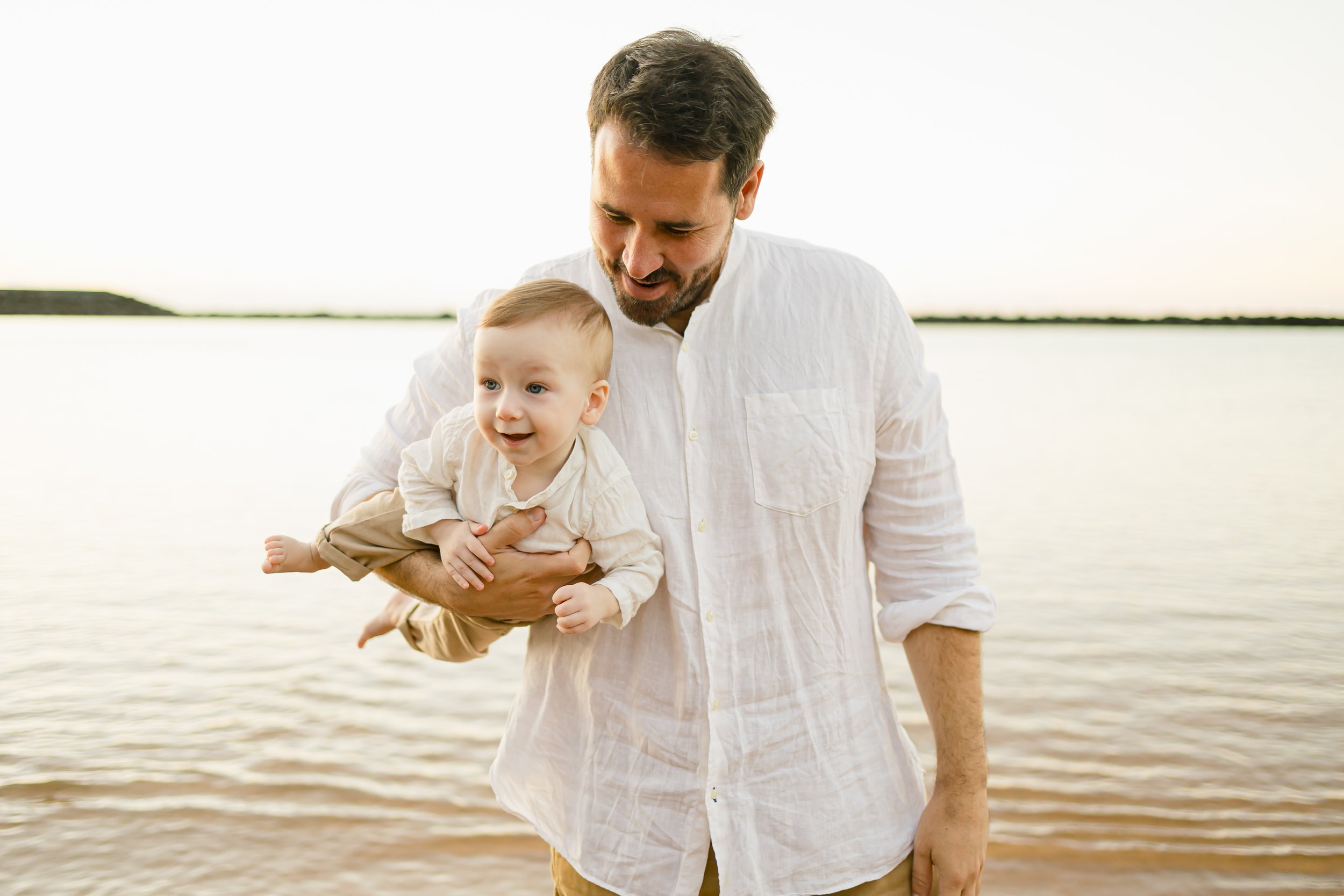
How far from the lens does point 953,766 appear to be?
6.13 ft

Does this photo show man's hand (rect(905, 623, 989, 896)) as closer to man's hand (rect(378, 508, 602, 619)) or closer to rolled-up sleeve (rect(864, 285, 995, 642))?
rolled-up sleeve (rect(864, 285, 995, 642))

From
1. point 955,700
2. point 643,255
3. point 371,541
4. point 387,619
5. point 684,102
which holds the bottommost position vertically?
point 387,619

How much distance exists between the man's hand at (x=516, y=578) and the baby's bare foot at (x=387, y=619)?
2.30ft

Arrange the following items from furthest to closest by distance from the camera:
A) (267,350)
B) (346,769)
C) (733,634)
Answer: (267,350), (346,769), (733,634)

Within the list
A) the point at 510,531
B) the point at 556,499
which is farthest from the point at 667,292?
the point at 510,531

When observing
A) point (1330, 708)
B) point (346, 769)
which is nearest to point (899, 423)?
point (346, 769)

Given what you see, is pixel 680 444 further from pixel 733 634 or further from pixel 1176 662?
pixel 1176 662

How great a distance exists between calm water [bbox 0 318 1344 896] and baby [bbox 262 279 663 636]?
2742mm

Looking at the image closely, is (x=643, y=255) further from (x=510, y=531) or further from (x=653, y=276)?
(x=510, y=531)

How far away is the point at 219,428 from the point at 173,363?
25.9 metres

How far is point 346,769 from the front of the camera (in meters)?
5.03

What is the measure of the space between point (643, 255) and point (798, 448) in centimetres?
47

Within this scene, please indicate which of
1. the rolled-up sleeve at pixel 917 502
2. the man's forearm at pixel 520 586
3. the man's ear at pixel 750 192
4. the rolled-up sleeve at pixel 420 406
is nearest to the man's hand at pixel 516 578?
the man's forearm at pixel 520 586

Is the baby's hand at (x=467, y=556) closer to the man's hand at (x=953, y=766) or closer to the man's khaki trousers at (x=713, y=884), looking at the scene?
the man's khaki trousers at (x=713, y=884)
